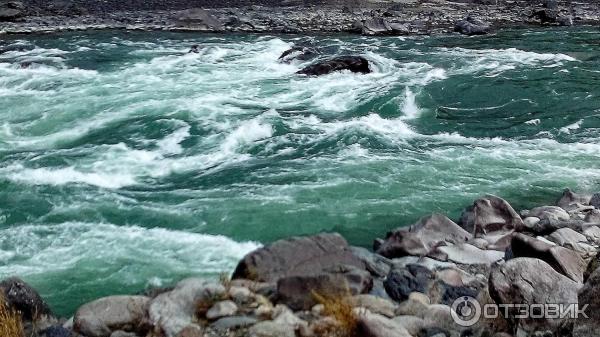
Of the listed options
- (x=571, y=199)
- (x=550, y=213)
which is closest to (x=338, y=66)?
(x=571, y=199)

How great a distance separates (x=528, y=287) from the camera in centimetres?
539

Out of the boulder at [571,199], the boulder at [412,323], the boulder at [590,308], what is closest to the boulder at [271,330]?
the boulder at [412,323]

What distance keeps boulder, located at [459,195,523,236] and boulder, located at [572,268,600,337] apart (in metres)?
4.15

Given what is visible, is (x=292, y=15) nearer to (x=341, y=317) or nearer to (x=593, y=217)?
(x=593, y=217)

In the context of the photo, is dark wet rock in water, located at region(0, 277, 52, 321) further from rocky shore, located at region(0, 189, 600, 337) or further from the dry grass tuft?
the dry grass tuft

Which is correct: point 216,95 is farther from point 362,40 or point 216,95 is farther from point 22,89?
point 362,40

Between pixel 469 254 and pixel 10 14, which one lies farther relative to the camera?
pixel 10 14

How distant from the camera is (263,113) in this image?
14258mm

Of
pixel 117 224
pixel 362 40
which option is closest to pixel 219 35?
pixel 362 40

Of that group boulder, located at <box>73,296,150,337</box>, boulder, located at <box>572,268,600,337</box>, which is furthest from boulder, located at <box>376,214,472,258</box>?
boulder, located at <box>572,268,600,337</box>

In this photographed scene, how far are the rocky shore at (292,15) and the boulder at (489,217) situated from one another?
1532 centimetres

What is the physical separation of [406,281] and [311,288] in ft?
4.27

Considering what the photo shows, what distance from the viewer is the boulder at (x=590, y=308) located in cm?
410

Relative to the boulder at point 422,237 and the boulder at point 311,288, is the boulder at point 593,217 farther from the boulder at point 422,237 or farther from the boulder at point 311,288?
the boulder at point 311,288
